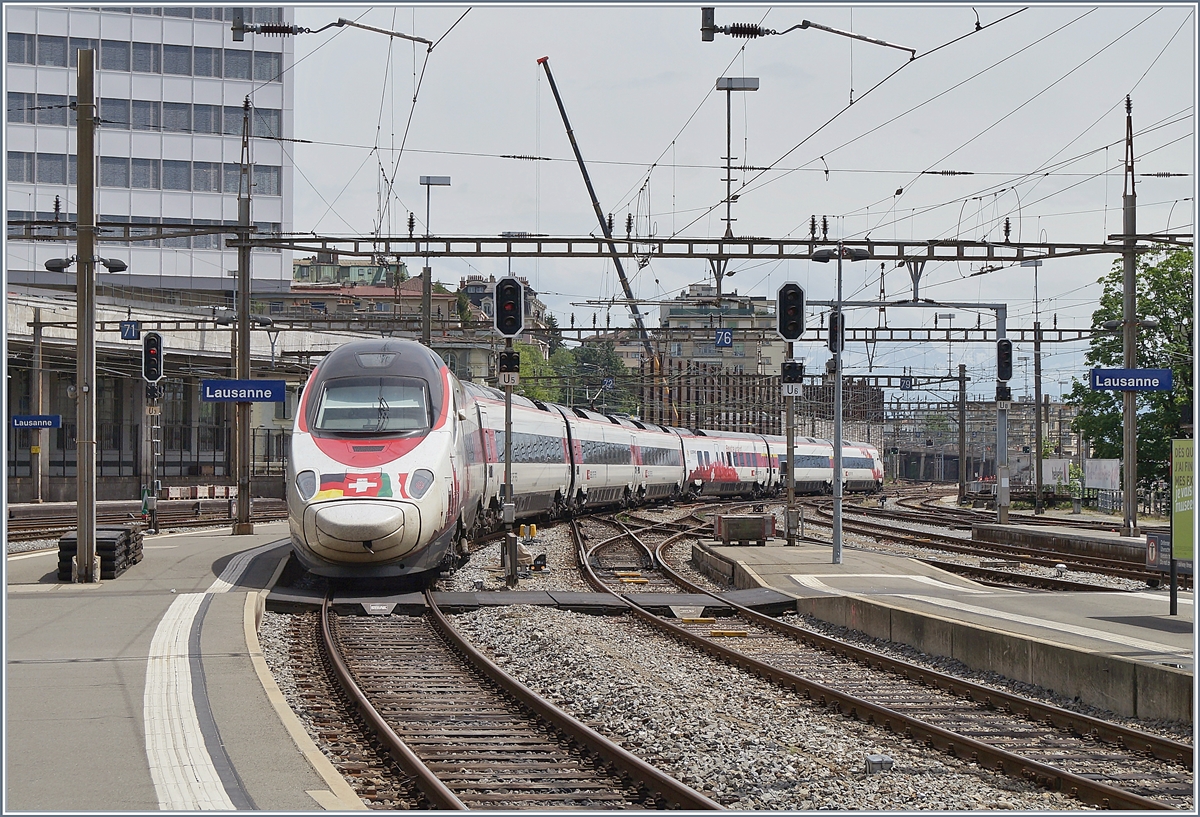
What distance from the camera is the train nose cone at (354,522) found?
1575 centimetres

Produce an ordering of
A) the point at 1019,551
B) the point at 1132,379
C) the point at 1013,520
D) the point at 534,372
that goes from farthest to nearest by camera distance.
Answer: the point at 534,372 → the point at 1013,520 → the point at 1019,551 → the point at 1132,379

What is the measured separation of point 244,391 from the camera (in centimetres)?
2636

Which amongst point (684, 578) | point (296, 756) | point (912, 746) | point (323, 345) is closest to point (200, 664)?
point (296, 756)

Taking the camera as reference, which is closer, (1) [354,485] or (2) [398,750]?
(2) [398,750]

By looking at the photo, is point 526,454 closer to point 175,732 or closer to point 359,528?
point 359,528

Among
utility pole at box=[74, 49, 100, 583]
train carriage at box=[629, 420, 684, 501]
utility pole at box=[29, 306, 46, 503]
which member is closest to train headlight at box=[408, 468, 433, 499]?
utility pole at box=[74, 49, 100, 583]

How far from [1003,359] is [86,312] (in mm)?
23380

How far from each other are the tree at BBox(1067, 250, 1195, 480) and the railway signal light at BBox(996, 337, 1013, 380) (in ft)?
61.4

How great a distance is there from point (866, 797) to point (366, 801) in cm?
301

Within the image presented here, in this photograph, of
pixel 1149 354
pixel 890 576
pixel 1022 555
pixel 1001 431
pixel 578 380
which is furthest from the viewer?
pixel 578 380

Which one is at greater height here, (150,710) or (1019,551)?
(150,710)

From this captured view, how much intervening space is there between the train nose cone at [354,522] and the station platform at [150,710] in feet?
4.08

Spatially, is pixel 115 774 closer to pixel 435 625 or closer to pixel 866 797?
pixel 866 797

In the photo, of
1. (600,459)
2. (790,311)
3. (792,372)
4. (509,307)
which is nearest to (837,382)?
(790,311)
